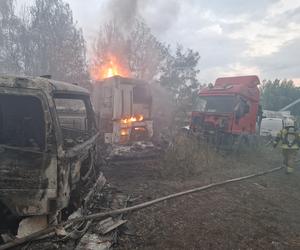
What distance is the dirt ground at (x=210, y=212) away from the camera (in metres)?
4.62

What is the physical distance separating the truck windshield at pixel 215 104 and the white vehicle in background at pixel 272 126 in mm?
7859

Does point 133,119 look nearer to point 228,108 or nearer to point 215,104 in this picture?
point 215,104

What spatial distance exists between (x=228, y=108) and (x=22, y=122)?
10.7 m

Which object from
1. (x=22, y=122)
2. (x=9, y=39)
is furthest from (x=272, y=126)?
(x=9, y=39)

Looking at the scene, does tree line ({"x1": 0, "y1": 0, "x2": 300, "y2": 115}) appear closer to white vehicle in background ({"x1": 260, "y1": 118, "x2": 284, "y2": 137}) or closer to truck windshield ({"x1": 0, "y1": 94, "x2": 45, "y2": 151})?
white vehicle in background ({"x1": 260, "y1": 118, "x2": 284, "y2": 137})

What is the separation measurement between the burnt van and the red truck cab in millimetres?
10120

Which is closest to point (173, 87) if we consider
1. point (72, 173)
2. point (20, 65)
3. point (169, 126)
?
point (169, 126)

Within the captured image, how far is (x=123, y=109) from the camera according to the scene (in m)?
11.6

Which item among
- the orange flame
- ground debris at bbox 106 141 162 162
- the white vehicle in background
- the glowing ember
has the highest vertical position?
the orange flame

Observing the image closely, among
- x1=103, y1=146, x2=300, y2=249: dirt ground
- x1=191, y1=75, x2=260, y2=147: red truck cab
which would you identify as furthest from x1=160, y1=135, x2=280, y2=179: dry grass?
x1=191, y1=75, x2=260, y2=147: red truck cab

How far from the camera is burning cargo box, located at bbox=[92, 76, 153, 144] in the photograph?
11.2 meters

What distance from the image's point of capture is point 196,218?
18.0 feet

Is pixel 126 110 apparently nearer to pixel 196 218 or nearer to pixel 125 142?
pixel 125 142

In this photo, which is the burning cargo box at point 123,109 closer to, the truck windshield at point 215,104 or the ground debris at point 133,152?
the ground debris at point 133,152
